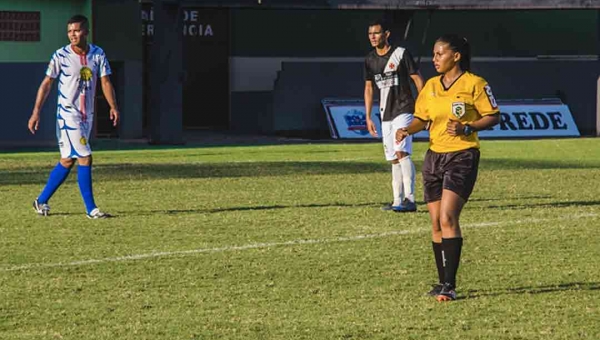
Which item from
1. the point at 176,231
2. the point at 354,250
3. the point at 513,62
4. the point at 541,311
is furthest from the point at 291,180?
the point at 513,62

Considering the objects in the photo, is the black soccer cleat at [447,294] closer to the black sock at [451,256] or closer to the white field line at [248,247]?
the black sock at [451,256]


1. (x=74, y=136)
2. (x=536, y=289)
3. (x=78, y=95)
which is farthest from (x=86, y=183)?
(x=536, y=289)

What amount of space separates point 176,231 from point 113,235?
2.23ft

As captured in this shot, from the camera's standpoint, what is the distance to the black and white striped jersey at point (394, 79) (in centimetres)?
1511

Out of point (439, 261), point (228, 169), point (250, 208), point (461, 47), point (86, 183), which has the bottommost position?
point (228, 169)

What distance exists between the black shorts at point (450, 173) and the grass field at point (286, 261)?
73 centimetres

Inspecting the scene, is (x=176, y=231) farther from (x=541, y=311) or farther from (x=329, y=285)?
(x=541, y=311)

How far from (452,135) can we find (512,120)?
81.8 feet

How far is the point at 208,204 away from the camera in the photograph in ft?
53.3

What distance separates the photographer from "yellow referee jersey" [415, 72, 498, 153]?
961 centimetres

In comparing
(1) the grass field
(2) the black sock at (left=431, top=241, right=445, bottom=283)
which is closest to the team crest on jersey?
(1) the grass field

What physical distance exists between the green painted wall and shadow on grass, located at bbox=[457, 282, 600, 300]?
21.6 metres

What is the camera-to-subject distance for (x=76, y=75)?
14.4 metres

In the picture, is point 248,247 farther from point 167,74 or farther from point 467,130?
point 167,74
